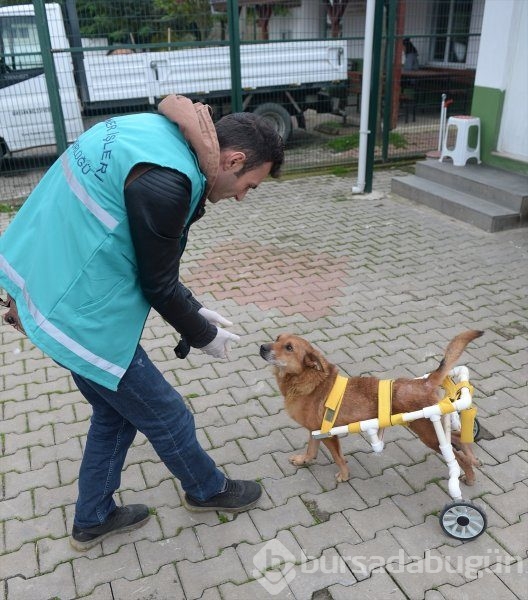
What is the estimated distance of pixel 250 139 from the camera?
7.07 feet

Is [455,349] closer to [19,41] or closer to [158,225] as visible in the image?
[158,225]

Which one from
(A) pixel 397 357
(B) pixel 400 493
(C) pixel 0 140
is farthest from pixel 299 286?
(C) pixel 0 140

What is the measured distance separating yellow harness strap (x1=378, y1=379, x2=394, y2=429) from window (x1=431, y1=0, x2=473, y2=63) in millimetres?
A: 12637

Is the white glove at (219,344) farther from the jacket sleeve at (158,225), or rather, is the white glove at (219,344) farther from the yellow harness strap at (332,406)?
the yellow harness strap at (332,406)

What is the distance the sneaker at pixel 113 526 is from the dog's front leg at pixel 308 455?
0.86m

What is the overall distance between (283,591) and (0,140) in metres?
8.78

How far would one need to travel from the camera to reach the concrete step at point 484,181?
6.73 metres

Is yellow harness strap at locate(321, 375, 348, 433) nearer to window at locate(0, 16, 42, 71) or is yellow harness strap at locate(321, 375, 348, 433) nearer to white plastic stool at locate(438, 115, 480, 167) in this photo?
white plastic stool at locate(438, 115, 480, 167)

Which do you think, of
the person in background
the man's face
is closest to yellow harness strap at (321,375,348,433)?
the man's face

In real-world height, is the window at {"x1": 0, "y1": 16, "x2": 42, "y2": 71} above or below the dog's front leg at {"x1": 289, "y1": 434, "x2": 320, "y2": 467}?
above

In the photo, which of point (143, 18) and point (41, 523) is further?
point (143, 18)

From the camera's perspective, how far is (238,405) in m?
3.78

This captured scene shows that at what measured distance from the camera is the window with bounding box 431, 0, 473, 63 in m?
13.3

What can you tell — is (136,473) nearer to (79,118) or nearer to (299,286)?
(299,286)
